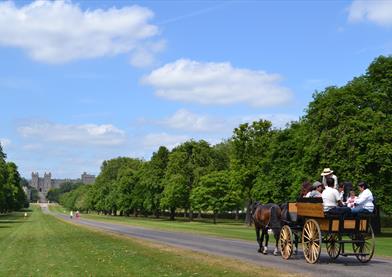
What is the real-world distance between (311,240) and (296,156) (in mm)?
41437

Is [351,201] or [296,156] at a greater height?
[296,156]

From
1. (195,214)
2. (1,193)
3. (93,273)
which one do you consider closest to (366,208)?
(93,273)

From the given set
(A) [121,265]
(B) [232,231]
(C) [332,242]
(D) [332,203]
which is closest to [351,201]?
(D) [332,203]

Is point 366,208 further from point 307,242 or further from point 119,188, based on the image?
point 119,188

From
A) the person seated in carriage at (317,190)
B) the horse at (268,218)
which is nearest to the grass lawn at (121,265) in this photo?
the horse at (268,218)

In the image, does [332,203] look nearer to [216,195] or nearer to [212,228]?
[212,228]

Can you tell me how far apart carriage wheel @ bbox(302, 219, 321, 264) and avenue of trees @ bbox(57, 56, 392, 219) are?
2891 centimetres

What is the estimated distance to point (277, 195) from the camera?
205 ft

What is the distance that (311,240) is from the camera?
1773 centimetres

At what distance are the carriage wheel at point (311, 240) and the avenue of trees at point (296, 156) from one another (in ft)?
94.9

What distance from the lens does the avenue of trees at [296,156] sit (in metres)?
46.5

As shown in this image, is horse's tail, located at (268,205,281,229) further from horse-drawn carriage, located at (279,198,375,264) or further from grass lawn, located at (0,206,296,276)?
grass lawn, located at (0,206,296,276)

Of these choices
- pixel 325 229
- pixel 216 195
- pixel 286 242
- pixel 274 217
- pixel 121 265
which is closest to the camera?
pixel 325 229

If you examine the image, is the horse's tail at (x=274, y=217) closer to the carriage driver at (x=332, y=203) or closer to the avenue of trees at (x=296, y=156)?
the carriage driver at (x=332, y=203)
